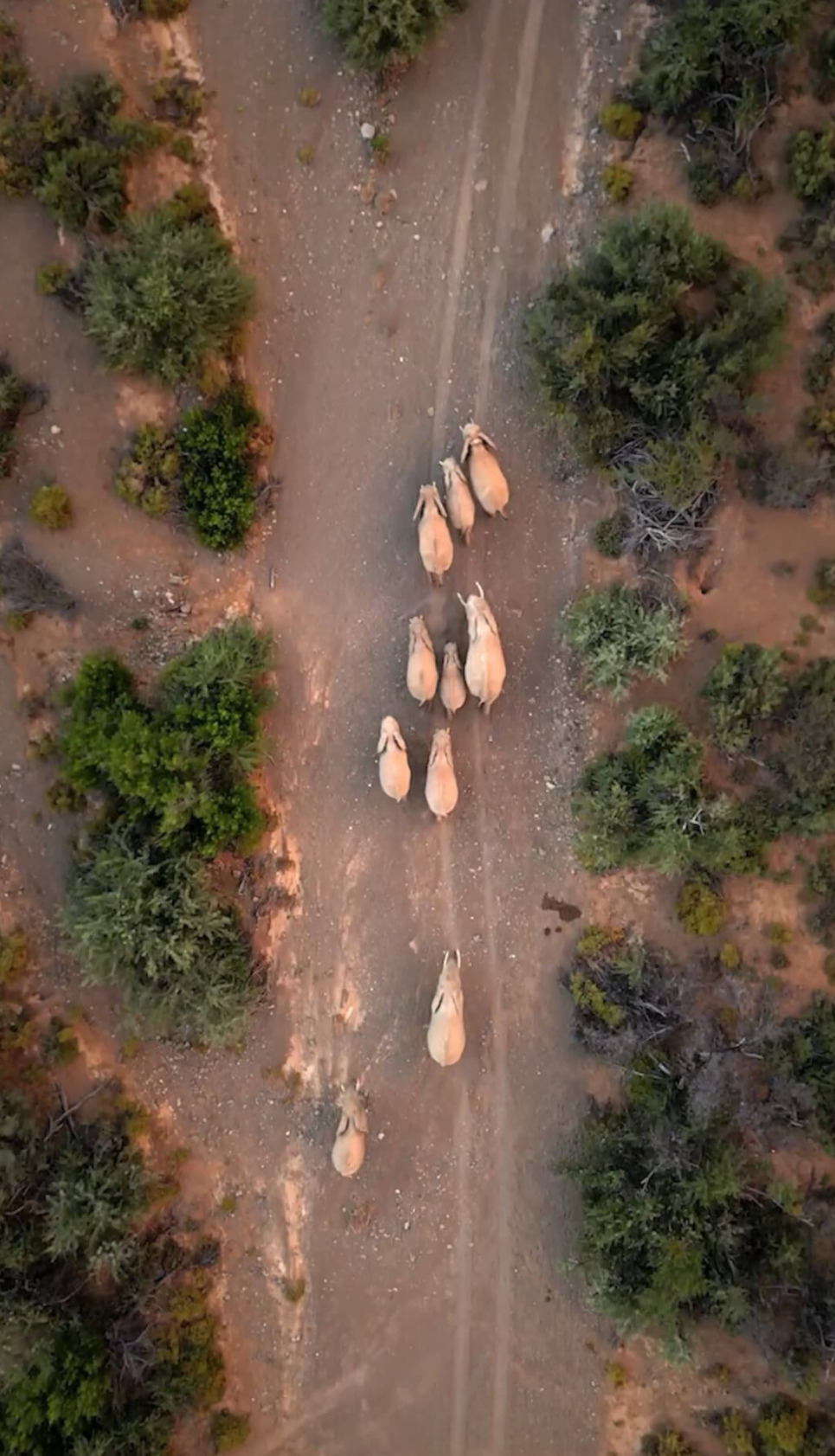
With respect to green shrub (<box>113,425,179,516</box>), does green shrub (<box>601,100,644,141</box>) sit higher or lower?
higher

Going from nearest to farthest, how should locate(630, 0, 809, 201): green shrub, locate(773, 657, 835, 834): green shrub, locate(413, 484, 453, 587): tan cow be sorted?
locate(630, 0, 809, 201): green shrub
locate(773, 657, 835, 834): green shrub
locate(413, 484, 453, 587): tan cow

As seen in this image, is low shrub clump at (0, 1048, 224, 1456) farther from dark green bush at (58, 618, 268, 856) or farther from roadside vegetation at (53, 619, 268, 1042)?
dark green bush at (58, 618, 268, 856)

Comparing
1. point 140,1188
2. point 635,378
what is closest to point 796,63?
point 635,378

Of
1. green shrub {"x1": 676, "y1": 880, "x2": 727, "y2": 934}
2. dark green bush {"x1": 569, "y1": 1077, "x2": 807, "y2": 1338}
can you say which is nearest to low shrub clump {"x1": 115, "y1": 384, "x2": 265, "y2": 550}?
green shrub {"x1": 676, "y1": 880, "x2": 727, "y2": 934}

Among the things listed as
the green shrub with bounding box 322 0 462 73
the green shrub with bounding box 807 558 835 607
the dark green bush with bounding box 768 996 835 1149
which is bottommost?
the dark green bush with bounding box 768 996 835 1149

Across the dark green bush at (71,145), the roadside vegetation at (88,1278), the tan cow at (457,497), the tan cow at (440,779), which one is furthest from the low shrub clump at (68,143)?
the roadside vegetation at (88,1278)

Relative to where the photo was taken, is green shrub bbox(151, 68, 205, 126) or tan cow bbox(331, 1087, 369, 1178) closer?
green shrub bbox(151, 68, 205, 126)

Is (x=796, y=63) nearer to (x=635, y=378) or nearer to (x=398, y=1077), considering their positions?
(x=635, y=378)

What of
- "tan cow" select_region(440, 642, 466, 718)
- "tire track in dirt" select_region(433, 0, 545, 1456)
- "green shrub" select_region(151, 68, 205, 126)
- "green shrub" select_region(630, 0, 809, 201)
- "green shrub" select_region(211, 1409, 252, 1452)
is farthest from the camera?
"tire track in dirt" select_region(433, 0, 545, 1456)
